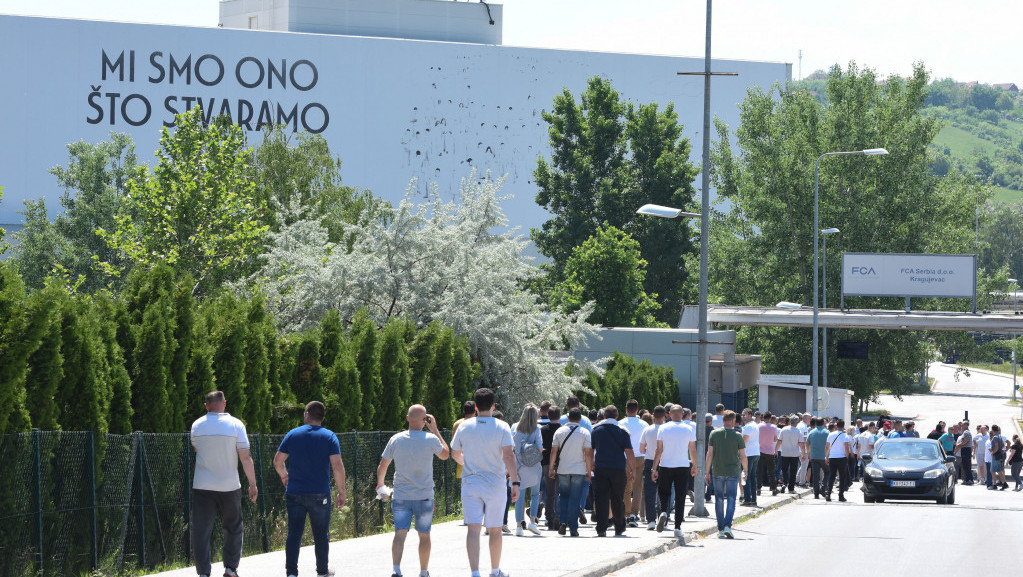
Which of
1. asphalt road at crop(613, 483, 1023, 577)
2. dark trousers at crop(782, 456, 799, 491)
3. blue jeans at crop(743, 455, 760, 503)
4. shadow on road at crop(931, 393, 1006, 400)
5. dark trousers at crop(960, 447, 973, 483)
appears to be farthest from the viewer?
shadow on road at crop(931, 393, 1006, 400)

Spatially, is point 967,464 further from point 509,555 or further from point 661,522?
point 509,555

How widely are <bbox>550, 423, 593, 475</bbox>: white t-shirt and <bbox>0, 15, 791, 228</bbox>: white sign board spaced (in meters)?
57.4

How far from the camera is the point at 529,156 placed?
7775 centimetres

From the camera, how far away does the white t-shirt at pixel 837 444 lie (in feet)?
90.6

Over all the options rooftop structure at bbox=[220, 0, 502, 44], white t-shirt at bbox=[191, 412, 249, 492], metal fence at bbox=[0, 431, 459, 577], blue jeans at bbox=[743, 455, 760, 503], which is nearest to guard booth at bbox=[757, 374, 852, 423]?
blue jeans at bbox=[743, 455, 760, 503]

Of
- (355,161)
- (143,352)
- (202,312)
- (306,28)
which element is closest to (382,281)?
(202,312)

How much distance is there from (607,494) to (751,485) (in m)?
7.97

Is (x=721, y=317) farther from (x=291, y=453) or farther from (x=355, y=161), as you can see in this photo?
(x=291, y=453)

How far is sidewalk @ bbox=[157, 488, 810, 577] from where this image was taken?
1259 centimetres

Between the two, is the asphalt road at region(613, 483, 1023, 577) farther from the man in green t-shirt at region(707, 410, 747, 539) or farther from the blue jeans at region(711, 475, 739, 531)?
the man in green t-shirt at region(707, 410, 747, 539)

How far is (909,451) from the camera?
2797 cm

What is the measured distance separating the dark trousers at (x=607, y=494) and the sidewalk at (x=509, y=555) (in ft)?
0.78

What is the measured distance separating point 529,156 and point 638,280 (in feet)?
62.4

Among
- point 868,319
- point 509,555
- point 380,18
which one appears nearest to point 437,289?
point 509,555
